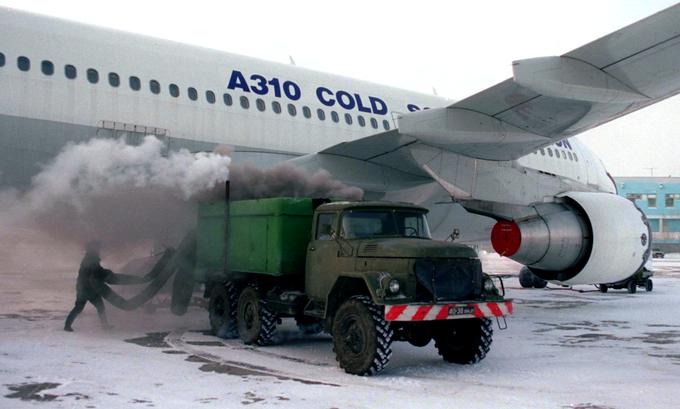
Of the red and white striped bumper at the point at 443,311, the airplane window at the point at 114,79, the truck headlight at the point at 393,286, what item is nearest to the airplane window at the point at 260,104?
the airplane window at the point at 114,79

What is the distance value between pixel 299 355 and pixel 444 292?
2380 millimetres

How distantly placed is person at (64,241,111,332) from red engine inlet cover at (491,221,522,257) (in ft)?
23.4

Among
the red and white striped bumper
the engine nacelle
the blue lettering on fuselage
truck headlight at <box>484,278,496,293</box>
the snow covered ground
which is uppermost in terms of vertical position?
the blue lettering on fuselage

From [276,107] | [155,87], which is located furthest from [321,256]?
[276,107]

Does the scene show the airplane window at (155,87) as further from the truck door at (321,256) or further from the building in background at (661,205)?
the building in background at (661,205)

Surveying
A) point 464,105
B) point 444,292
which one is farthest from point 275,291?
point 464,105

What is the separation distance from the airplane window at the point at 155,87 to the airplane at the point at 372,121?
5 cm

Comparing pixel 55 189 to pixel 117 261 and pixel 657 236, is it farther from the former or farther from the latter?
pixel 657 236

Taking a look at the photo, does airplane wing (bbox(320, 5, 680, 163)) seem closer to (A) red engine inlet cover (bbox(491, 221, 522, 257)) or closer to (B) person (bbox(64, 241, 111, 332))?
(A) red engine inlet cover (bbox(491, 221, 522, 257))

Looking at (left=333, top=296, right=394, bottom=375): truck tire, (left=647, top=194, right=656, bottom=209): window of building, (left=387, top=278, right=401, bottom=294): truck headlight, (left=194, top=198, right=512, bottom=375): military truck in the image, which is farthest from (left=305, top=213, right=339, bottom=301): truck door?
(left=647, top=194, right=656, bottom=209): window of building

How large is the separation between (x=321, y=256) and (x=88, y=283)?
451 cm

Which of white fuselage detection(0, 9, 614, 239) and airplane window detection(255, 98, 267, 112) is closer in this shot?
white fuselage detection(0, 9, 614, 239)

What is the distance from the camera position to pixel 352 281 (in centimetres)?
855

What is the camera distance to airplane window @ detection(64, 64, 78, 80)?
12078 mm
